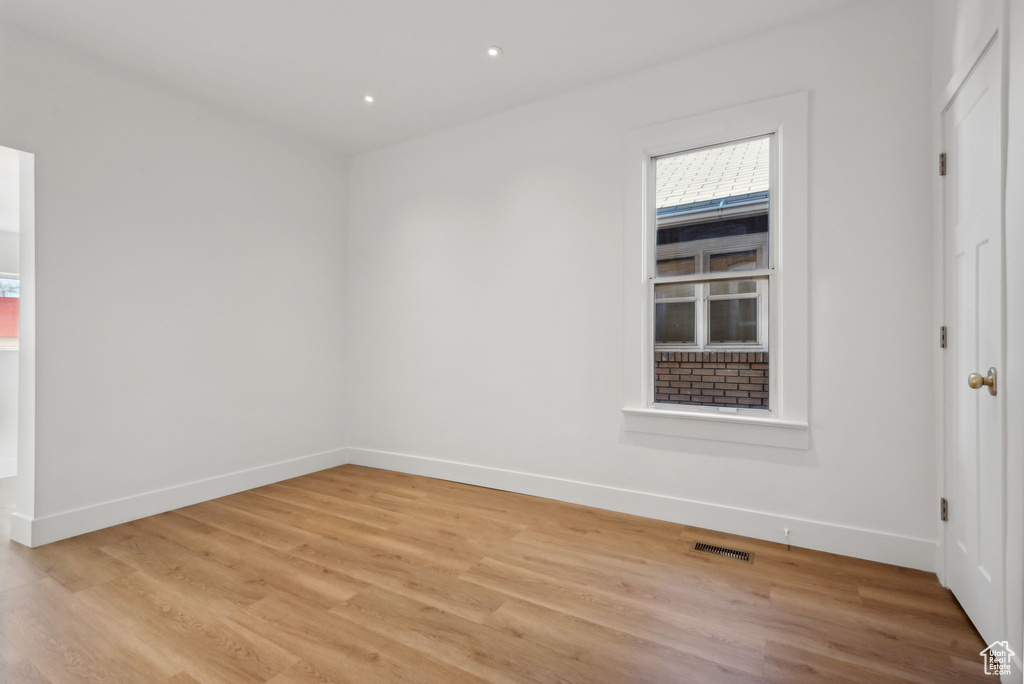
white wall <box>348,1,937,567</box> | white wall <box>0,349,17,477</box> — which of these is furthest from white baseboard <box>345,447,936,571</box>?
white wall <box>0,349,17,477</box>

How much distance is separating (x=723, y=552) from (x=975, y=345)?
1.55 meters

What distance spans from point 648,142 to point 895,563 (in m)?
2.81

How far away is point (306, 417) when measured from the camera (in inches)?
180

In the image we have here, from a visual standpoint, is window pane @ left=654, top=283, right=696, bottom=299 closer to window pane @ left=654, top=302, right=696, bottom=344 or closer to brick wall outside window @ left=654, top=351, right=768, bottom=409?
window pane @ left=654, top=302, right=696, bottom=344

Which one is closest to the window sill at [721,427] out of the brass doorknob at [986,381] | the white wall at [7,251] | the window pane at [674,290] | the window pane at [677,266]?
the window pane at [674,290]

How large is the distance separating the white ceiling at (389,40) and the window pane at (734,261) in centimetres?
129

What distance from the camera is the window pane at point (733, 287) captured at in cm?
310

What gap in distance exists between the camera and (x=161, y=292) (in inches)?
139

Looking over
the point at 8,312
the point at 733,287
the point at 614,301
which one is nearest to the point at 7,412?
the point at 8,312

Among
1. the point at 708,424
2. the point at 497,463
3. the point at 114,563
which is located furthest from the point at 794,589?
the point at 114,563

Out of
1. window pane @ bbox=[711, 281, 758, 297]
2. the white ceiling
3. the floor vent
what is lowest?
the floor vent

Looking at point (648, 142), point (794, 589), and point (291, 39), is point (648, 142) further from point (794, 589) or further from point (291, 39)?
point (794, 589)

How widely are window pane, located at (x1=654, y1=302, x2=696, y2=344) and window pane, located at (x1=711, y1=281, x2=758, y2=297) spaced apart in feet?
0.54

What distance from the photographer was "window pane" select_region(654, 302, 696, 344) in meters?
3.29
